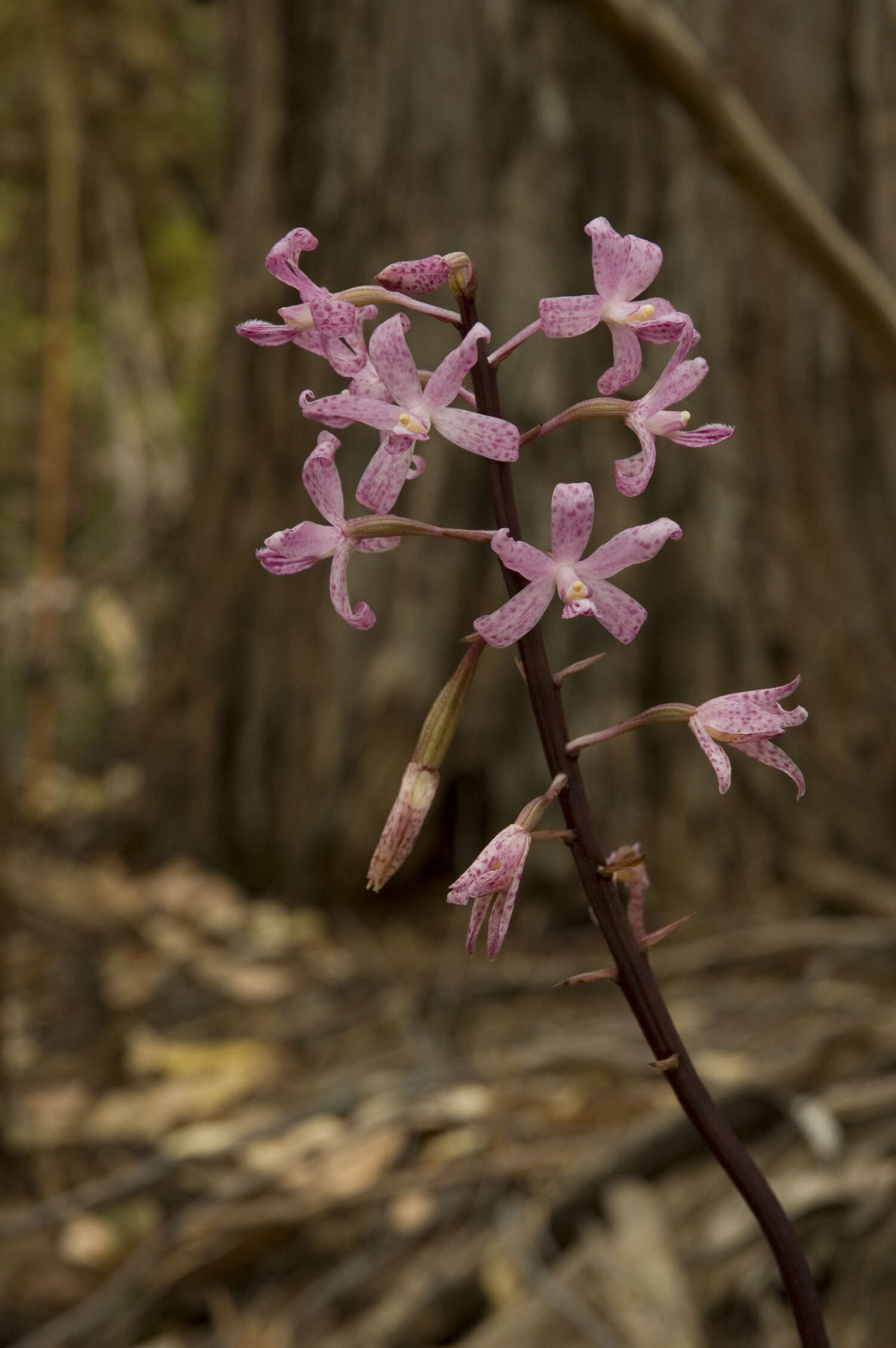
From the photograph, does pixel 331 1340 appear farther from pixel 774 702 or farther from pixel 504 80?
pixel 504 80

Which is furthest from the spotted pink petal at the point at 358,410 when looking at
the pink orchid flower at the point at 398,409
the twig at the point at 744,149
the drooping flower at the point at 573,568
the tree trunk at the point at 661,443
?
the tree trunk at the point at 661,443

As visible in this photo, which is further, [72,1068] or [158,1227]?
[72,1068]

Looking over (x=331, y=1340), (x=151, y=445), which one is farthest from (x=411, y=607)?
(x=151, y=445)

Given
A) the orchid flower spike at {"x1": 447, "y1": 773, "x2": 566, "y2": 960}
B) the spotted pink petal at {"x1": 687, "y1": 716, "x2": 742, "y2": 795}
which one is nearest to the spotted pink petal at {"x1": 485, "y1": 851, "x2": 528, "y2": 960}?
the orchid flower spike at {"x1": 447, "y1": 773, "x2": 566, "y2": 960}

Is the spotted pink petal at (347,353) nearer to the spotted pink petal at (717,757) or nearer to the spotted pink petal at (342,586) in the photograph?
the spotted pink petal at (342,586)

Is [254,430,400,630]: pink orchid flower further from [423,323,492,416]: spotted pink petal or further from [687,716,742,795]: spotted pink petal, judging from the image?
[687,716,742,795]: spotted pink petal
